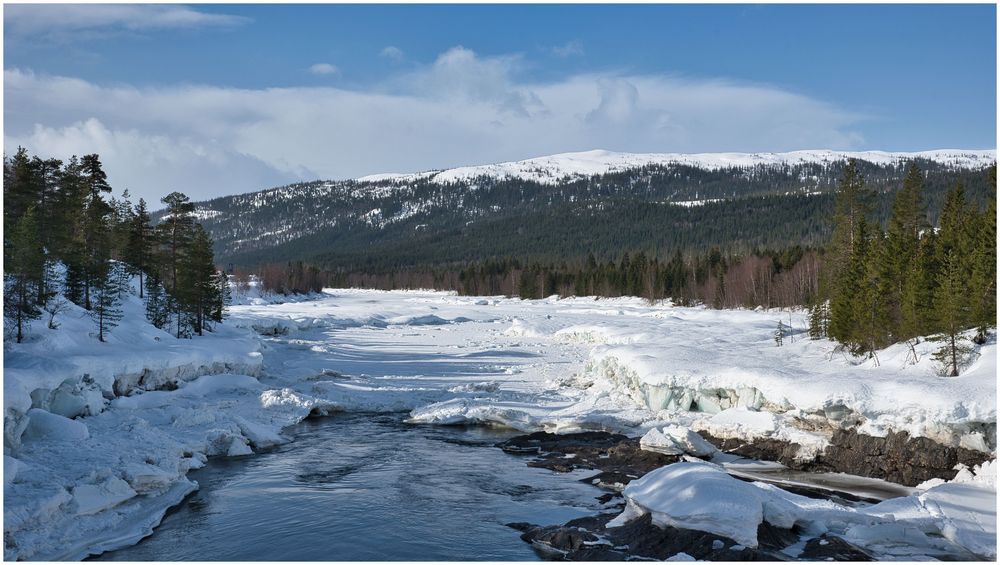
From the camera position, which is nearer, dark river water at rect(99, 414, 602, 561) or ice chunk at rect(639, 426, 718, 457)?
dark river water at rect(99, 414, 602, 561)

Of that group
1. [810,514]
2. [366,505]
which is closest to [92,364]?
[366,505]

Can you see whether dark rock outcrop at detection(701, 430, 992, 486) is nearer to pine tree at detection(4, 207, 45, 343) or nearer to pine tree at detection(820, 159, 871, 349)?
pine tree at detection(820, 159, 871, 349)

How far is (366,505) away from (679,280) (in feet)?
284

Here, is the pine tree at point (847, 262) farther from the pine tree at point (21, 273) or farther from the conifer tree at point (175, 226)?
the conifer tree at point (175, 226)

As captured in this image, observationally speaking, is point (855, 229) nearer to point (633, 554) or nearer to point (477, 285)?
point (633, 554)

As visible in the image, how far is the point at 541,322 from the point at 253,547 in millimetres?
49915

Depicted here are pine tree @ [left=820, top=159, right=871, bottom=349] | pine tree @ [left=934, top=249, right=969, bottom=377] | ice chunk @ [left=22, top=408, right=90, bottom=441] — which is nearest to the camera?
ice chunk @ [left=22, top=408, right=90, bottom=441]

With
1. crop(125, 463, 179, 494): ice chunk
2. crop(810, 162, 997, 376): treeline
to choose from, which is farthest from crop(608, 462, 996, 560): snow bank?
crop(125, 463, 179, 494): ice chunk

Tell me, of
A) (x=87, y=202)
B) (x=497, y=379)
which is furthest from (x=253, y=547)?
(x=87, y=202)

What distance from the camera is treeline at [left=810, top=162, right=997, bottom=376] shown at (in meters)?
22.7

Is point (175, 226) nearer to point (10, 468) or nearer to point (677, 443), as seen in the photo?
point (10, 468)

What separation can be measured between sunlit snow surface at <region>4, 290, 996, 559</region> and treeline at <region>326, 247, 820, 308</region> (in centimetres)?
2399

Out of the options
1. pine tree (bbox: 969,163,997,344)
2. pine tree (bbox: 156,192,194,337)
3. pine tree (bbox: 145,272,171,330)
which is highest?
pine tree (bbox: 156,192,194,337)

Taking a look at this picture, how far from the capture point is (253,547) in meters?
12.8
